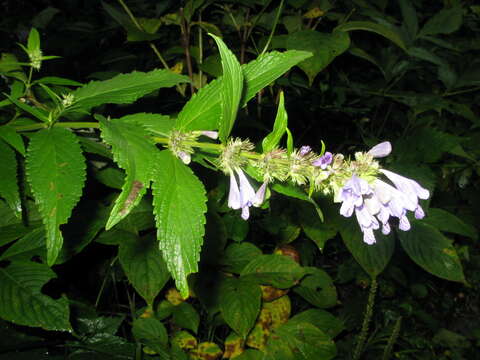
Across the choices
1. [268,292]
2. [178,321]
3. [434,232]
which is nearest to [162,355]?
[178,321]

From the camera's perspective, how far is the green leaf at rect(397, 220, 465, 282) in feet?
7.42

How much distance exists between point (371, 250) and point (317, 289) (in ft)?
2.43

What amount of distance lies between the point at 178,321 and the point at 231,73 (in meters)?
2.08

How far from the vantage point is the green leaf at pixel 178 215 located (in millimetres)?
889

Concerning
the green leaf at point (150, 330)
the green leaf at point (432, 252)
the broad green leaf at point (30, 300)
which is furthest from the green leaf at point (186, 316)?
the green leaf at point (432, 252)

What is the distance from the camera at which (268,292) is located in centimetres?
271

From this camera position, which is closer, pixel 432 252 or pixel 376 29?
pixel 376 29

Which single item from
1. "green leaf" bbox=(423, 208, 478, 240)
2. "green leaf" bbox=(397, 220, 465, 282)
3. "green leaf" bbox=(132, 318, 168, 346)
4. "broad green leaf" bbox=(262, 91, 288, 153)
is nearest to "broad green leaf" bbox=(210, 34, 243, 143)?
"broad green leaf" bbox=(262, 91, 288, 153)

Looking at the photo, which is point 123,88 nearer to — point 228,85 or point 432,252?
point 228,85

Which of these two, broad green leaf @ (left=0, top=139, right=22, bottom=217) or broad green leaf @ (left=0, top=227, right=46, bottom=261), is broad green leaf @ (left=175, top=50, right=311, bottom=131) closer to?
broad green leaf @ (left=0, top=139, right=22, bottom=217)

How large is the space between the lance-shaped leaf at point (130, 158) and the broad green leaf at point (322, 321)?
212 centimetres

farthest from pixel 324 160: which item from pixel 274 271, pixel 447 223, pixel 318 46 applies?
pixel 447 223

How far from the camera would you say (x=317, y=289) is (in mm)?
2852

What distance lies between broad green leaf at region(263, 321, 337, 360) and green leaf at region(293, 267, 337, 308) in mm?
213
